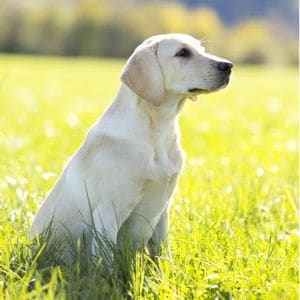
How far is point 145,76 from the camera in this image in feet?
13.9

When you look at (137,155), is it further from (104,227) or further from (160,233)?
(160,233)

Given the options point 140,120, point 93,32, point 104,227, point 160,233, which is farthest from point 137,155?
point 93,32

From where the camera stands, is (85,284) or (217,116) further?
(217,116)

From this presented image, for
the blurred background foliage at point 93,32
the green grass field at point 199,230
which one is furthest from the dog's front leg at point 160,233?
the blurred background foliage at point 93,32

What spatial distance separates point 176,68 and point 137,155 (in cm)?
A: 61

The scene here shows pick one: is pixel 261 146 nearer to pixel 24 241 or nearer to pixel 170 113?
pixel 170 113

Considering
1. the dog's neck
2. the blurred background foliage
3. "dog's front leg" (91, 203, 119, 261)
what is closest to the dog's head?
the dog's neck

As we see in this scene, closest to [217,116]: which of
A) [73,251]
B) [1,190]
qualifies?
[1,190]

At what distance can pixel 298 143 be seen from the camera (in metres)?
9.30

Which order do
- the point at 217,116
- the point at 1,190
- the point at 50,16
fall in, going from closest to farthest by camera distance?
the point at 1,190, the point at 217,116, the point at 50,16

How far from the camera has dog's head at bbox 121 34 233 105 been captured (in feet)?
14.0

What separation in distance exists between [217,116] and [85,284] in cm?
1031

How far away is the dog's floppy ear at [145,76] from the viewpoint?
4.20 m

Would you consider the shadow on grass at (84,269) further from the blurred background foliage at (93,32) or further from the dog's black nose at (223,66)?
the blurred background foliage at (93,32)
